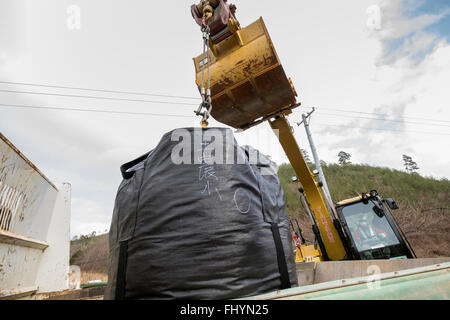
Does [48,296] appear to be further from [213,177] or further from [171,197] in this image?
[213,177]

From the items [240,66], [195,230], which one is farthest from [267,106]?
[195,230]

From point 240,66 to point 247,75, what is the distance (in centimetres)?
15

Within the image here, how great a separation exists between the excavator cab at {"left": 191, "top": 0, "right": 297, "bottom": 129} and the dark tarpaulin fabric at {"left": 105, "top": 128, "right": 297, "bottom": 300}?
1731 mm

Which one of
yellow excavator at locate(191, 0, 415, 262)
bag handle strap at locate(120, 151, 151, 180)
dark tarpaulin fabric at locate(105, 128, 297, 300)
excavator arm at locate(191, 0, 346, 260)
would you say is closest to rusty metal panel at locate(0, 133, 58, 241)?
bag handle strap at locate(120, 151, 151, 180)

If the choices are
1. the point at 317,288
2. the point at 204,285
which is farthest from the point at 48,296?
the point at 317,288

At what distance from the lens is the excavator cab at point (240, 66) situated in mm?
2652

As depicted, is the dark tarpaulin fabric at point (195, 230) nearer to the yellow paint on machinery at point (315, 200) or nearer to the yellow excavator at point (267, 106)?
the yellow excavator at point (267, 106)

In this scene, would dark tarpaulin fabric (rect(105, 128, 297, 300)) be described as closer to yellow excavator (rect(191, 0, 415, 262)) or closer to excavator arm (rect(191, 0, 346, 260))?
yellow excavator (rect(191, 0, 415, 262))

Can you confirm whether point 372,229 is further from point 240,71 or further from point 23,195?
point 23,195

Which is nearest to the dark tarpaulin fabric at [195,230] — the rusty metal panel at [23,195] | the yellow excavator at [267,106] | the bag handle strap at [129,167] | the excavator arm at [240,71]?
the bag handle strap at [129,167]

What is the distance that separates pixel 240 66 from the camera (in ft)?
8.95

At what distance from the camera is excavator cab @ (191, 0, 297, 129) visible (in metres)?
2.65

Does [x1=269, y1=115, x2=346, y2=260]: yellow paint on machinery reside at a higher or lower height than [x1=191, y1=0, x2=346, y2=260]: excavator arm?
lower

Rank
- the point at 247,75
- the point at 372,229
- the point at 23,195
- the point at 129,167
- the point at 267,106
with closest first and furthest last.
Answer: the point at 129,167 < the point at 23,195 < the point at 247,75 < the point at 267,106 < the point at 372,229
